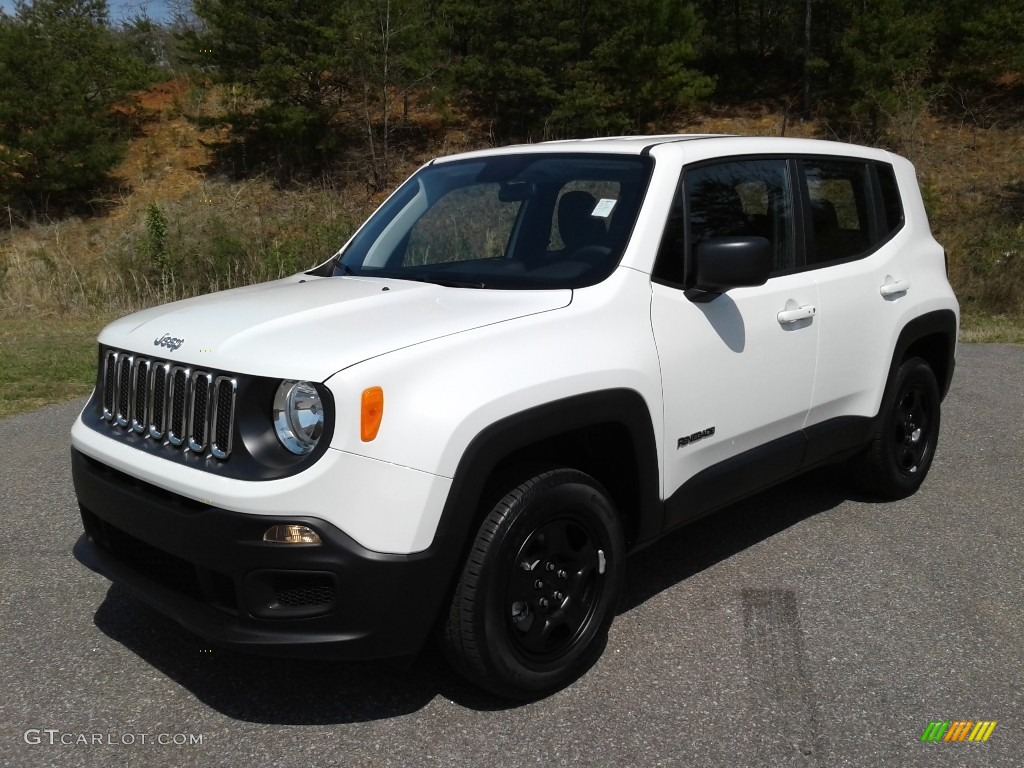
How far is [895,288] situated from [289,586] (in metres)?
3.33

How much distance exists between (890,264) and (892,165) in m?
0.63

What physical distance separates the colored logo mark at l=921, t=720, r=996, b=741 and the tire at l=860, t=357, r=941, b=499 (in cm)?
201

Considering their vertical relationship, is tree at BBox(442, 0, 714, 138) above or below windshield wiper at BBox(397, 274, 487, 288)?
above

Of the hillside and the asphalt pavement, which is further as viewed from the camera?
the hillside

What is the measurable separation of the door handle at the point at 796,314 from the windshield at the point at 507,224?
84 centimetres

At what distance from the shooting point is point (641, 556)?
4.56 meters

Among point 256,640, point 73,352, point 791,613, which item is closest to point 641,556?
point 791,613

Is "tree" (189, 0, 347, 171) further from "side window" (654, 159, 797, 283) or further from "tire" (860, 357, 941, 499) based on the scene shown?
"side window" (654, 159, 797, 283)

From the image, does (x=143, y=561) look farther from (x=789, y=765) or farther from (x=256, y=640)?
(x=789, y=765)

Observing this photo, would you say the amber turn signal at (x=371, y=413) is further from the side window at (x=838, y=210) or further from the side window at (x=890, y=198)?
the side window at (x=890, y=198)

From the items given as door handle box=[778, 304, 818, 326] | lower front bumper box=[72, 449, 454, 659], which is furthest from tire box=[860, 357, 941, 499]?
lower front bumper box=[72, 449, 454, 659]

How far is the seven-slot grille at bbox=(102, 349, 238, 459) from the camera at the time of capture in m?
2.91

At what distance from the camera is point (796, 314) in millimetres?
4086

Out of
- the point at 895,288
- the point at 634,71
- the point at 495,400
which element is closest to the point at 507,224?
the point at 495,400
